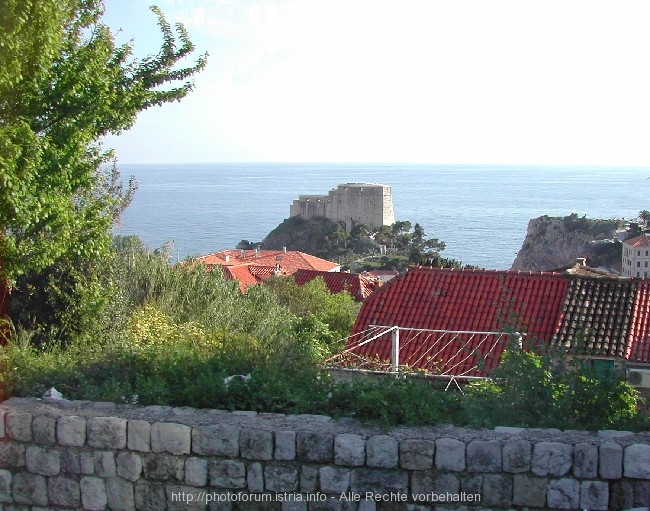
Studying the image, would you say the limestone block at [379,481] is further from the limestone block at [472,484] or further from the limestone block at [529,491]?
the limestone block at [529,491]

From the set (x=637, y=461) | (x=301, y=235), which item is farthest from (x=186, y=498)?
(x=301, y=235)

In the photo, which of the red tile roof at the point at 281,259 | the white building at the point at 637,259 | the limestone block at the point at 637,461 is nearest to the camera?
the limestone block at the point at 637,461

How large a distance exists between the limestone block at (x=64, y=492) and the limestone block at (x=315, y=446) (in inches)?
57.2

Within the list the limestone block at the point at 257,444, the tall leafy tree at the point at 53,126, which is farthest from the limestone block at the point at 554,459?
the tall leafy tree at the point at 53,126

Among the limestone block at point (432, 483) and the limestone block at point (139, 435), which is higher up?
the limestone block at point (139, 435)

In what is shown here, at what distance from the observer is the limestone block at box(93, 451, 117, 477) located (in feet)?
14.8

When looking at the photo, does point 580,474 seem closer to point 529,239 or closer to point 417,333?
point 417,333

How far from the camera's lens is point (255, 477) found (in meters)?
4.34

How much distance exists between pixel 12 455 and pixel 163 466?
3.41 ft

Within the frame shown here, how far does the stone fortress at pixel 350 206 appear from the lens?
300 feet

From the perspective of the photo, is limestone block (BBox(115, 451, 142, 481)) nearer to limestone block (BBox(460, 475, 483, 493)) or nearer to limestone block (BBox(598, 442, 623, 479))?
limestone block (BBox(460, 475, 483, 493))

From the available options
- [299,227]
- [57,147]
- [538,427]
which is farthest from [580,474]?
[299,227]

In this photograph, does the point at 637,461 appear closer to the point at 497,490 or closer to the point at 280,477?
the point at 497,490

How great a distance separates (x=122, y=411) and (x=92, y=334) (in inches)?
158
